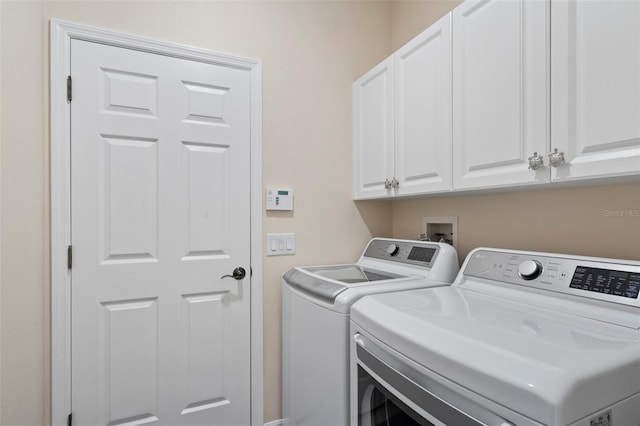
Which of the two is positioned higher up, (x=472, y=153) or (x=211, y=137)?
(x=211, y=137)

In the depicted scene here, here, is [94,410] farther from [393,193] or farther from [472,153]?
[472,153]

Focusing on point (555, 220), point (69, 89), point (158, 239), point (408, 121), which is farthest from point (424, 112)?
point (69, 89)

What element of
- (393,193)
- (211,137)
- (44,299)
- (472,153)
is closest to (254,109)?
(211,137)

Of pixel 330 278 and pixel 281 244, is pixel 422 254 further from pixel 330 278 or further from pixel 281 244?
pixel 281 244

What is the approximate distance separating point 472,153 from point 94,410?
199 centimetres

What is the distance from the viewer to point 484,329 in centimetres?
84

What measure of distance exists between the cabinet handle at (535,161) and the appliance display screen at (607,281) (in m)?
0.34

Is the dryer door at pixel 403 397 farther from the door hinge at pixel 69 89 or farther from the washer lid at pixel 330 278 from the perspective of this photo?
the door hinge at pixel 69 89

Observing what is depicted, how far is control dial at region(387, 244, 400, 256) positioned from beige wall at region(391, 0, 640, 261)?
24 cm

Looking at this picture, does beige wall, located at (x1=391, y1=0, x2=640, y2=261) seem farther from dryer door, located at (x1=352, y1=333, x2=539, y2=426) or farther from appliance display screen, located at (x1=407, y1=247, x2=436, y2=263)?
dryer door, located at (x1=352, y1=333, x2=539, y2=426)

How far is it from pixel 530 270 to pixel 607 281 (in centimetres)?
21

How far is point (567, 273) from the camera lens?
105 cm

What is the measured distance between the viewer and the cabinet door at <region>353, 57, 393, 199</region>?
1753mm

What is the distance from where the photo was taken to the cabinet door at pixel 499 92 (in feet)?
3.48
